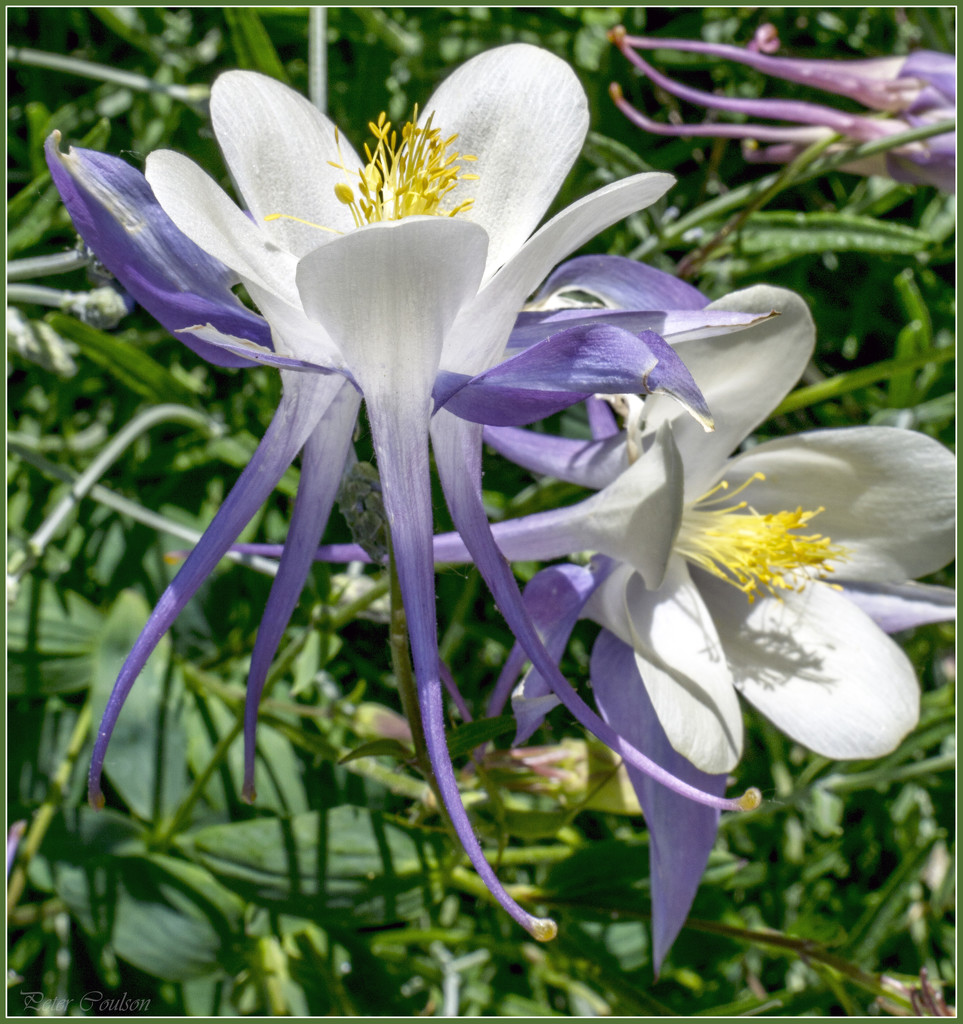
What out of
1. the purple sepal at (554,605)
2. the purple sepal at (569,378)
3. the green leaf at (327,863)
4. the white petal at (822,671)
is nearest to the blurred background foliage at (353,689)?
the green leaf at (327,863)

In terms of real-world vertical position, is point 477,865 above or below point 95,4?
below

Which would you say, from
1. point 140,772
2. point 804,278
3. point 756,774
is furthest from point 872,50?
point 140,772

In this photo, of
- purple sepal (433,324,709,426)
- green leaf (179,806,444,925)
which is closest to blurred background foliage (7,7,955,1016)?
green leaf (179,806,444,925)

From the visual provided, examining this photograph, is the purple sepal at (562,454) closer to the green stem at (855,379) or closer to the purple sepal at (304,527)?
the purple sepal at (304,527)

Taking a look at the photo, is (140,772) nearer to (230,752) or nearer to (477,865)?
(230,752)

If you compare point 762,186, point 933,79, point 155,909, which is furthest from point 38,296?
point 933,79

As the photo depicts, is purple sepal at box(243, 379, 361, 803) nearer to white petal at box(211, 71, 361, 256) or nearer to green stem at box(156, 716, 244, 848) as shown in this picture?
white petal at box(211, 71, 361, 256)
